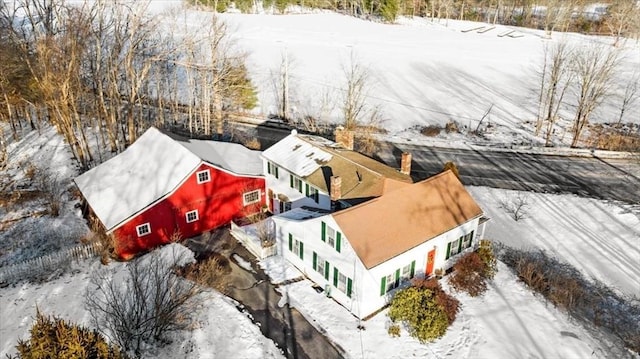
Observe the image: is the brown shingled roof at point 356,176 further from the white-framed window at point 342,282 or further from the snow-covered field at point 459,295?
the snow-covered field at point 459,295

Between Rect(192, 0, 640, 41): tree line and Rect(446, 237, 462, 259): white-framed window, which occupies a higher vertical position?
Rect(192, 0, 640, 41): tree line

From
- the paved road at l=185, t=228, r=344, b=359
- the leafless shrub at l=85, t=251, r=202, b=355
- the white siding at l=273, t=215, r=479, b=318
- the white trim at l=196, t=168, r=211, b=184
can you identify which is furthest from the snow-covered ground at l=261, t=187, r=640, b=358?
the white trim at l=196, t=168, r=211, b=184

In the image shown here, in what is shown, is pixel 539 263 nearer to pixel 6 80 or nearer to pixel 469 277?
pixel 469 277

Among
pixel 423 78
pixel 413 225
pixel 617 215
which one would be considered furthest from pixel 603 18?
pixel 413 225

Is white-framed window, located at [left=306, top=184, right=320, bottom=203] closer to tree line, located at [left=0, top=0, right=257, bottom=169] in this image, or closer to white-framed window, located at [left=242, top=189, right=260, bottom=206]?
white-framed window, located at [left=242, top=189, right=260, bottom=206]

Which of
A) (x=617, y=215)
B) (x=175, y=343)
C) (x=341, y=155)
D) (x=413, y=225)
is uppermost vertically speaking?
(x=341, y=155)

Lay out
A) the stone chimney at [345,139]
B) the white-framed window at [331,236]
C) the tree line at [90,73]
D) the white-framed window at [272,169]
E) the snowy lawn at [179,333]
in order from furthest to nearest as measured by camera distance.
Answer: the tree line at [90,73] → the stone chimney at [345,139] → the white-framed window at [272,169] → the white-framed window at [331,236] → the snowy lawn at [179,333]

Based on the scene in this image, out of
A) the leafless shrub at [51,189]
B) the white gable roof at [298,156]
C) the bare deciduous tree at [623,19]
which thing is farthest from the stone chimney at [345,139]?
the bare deciduous tree at [623,19]
